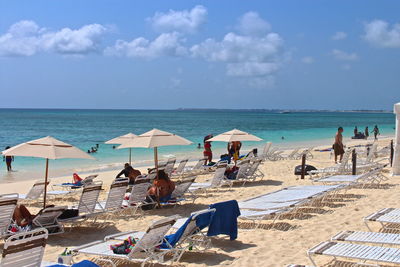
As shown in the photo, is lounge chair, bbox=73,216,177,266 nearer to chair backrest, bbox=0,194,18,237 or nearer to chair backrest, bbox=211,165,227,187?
chair backrest, bbox=0,194,18,237

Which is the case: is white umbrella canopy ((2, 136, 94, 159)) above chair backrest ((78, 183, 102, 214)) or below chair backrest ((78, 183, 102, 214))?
above

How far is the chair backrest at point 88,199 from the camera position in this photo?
7746 millimetres

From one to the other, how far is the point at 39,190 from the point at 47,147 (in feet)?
8.91

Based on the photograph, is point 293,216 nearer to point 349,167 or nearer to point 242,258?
point 242,258

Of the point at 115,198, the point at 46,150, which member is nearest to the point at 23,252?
the point at 46,150

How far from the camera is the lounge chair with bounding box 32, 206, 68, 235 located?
22.5 ft

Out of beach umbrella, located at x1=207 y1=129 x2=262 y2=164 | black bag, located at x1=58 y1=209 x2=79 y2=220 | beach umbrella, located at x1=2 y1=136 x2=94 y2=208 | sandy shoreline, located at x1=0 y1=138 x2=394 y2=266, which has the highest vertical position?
beach umbrella, located at x1=2 y1=136 x2=94 y2=208

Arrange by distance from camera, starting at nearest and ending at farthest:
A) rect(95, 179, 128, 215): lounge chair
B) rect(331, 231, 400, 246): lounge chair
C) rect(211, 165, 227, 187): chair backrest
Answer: rect(331, 231, 400, 246): lounge chair → rect(95, 179, 128, 215): lounge chair → rect(211, 165, 227, 187): chair backrest

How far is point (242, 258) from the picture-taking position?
5898 mm

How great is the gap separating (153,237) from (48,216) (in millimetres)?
2159

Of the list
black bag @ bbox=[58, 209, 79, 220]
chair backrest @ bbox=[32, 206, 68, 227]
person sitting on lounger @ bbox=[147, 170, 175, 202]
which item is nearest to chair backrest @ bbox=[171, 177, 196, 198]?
person sitting on lounger @ bbox=[147, 170, 175, 202]

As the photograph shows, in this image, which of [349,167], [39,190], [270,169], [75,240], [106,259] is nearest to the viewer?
[106,259]

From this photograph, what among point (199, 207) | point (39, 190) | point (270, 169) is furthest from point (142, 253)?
point (270, 169)

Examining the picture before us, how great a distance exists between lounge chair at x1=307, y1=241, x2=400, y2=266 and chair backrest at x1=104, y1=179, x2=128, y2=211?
13.0 feet
